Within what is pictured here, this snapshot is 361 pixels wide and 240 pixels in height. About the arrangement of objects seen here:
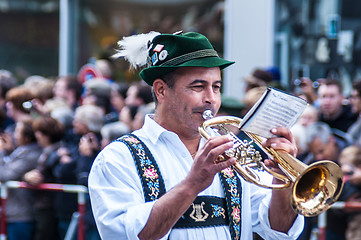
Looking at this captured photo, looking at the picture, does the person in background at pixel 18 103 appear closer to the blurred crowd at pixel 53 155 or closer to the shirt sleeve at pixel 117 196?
the blurred crowd at pixel 53 155

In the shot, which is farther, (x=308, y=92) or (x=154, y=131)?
(x=308, y=92)

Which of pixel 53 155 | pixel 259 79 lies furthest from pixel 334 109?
pixel 53 155

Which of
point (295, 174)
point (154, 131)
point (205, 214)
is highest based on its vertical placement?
point (154, 131)

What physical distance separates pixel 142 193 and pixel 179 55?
2.17ft

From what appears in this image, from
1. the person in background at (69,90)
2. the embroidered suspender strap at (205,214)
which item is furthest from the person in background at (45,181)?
the embroidered suspender strap at (205,214)

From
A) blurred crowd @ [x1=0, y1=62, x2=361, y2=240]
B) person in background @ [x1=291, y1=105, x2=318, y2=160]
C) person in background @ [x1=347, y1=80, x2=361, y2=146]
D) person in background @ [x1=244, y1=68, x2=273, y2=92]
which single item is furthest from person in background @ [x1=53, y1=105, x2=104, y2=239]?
person in background @ [x1=347, y1=80, x2=361, y2=146]

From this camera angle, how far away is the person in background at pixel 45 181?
629 cm

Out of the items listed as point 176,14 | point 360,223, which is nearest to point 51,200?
point 360,223

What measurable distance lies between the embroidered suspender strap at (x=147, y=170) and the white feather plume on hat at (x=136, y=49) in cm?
50

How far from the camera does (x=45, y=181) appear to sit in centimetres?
636

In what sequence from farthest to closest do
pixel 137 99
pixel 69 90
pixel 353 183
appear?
pixel 69 90, pixel 137 99, pixel 353 183

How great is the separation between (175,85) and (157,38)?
0.92ft

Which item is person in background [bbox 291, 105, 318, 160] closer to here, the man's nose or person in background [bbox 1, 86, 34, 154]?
the man's nose

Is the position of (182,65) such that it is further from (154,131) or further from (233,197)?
(233,197)
